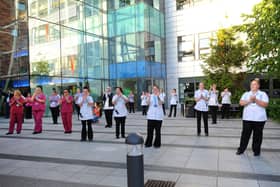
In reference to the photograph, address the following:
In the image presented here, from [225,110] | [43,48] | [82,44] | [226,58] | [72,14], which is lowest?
[225,110]

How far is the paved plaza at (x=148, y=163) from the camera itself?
4277 mm

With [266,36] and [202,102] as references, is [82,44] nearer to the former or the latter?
[202,102]

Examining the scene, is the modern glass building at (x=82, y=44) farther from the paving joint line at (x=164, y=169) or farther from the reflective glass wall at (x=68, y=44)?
the paving joint line at (x=164, y=169)

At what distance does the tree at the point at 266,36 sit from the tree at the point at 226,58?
15.1 ft

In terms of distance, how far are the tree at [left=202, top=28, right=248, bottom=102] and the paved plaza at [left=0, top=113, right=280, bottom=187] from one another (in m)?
8.36

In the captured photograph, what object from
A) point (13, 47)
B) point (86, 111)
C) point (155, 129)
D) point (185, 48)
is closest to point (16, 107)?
point (86, 111)

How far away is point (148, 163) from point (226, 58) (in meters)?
12.3

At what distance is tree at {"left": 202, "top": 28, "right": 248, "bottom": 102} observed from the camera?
1570 centimetres

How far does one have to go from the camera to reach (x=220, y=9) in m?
21.2

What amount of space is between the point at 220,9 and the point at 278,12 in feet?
45.2

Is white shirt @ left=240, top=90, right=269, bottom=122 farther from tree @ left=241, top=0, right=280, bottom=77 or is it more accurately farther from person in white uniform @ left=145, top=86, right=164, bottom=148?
tree @ left=241, top=0, right=280, bottom=77

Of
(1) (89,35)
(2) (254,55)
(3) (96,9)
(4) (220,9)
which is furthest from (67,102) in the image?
(4) (220,9)

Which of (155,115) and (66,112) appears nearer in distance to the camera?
(155,115)

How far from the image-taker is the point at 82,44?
2027cm
